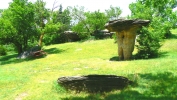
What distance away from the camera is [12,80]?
19.9 m

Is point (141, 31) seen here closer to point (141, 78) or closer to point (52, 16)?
point (141, 78)

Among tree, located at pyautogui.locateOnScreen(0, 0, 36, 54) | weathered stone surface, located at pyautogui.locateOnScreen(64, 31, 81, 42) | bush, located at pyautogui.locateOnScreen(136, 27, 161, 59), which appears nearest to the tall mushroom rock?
bush, located at pyautogui.locateOnScreen(136, 27, 161, 59)

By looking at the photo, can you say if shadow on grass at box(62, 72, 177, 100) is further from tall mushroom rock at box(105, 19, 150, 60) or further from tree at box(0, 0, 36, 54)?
tree at box(0, 0, 36, 54)

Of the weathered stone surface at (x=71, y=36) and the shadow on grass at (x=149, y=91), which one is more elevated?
the weathered stone surface at (x=71, y=36)

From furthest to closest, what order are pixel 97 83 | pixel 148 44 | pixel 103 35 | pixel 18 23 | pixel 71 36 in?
pixel 71 36
pixel 103 35
pixel 18 23
pixel 148 44
pixel 97 83

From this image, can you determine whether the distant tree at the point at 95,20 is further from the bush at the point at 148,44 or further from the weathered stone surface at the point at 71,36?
the bush at the point at 148,44

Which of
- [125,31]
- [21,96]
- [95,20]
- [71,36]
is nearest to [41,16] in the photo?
[71,36]

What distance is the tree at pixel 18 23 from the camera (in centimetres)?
3806

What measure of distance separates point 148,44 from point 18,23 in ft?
70.6

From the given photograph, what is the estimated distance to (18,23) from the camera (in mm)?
38500

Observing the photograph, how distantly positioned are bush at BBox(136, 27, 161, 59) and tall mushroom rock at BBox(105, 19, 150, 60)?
1.38 meters

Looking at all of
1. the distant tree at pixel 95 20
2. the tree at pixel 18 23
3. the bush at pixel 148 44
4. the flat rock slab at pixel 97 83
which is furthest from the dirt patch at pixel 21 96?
the distant tree at pixel 95 20

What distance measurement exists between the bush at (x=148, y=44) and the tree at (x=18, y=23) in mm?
19345

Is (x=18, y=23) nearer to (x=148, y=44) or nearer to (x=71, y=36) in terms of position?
(x=71, y=36)
